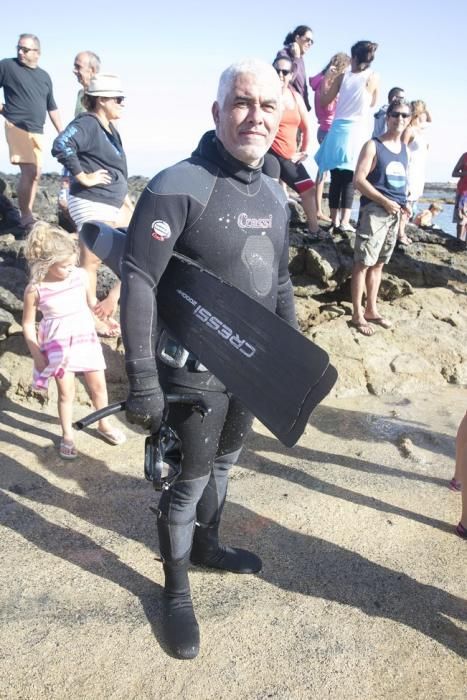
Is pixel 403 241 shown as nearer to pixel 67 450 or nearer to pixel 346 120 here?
pixel 346 120

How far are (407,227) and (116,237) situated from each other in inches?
254

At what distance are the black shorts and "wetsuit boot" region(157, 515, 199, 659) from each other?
442 cm

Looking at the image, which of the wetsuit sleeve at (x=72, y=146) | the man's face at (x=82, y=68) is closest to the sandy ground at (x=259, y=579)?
the wetsuit sleeve at (x=72, y=146)

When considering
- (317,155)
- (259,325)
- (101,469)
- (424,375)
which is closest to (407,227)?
(317,155)

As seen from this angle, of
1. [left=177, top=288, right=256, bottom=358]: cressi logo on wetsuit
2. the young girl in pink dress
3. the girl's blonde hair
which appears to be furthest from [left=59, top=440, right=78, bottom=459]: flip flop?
[left=177, top=288, right=256, bottom=358]: cressi logo on wetsuit

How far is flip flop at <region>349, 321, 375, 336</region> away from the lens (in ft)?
18.3

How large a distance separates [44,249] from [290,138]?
3.24 metres

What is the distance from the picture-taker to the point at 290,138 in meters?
5.85

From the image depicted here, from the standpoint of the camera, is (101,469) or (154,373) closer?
(154,373)

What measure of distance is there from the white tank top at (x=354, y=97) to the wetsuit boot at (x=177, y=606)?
5302 millimetres

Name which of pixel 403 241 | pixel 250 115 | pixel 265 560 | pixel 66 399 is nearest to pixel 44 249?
pixel 66 399

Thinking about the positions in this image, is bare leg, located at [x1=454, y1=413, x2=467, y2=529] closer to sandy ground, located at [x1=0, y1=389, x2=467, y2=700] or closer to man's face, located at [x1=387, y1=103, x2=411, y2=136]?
sandy ground, located at [x1=0, y1=389, x2=467, y2=700]

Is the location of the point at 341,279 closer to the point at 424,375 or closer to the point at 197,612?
the point at 424,375

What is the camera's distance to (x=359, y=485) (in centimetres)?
367
